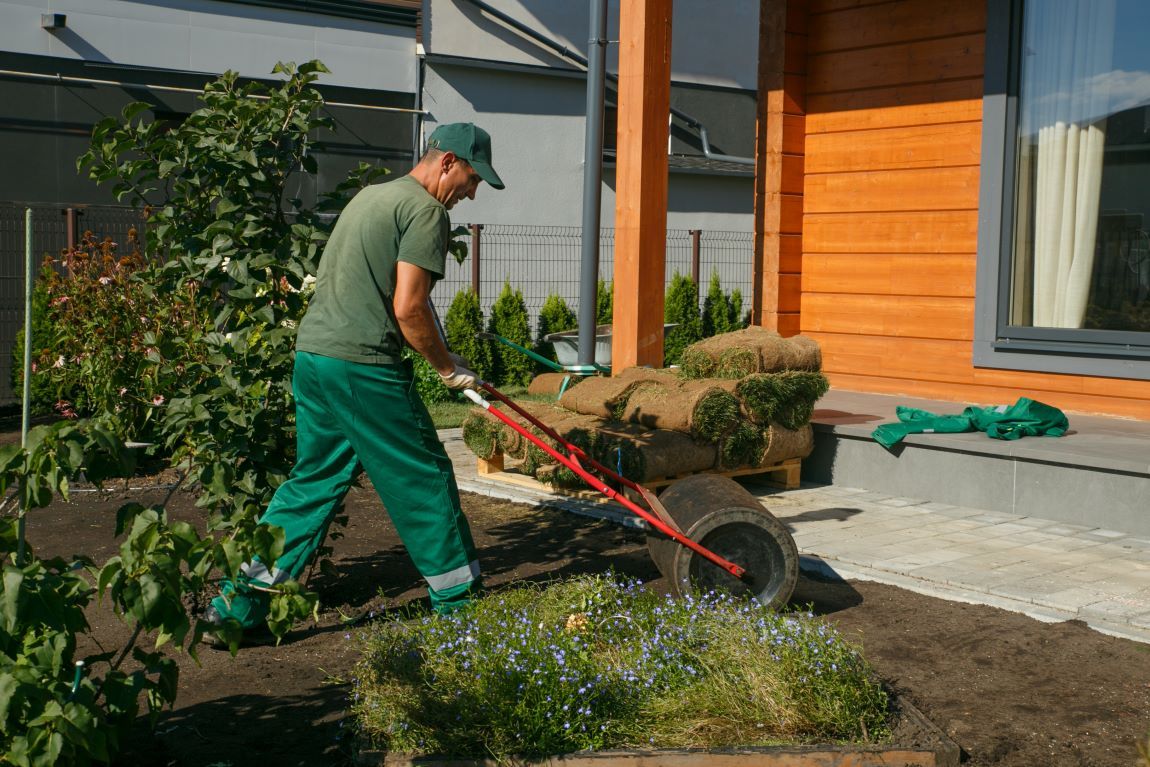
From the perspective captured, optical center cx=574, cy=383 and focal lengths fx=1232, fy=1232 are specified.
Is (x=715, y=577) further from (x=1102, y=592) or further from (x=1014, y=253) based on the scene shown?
(x=1014, y=253)

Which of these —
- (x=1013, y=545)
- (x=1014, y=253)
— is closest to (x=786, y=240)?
(x=1014, y=253)

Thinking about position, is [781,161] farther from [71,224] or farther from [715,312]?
[715,312]

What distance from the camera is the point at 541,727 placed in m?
3.52

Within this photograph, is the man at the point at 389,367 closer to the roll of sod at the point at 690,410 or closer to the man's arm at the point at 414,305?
the man's arm at the point at 414,305

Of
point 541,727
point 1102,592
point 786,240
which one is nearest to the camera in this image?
point 541,727

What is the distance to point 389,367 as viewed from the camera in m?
4.52

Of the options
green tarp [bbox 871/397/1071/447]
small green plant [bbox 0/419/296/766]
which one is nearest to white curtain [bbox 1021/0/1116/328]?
green tarp [bbox 871/397/1071/447]

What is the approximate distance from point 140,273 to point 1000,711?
381 centimetres

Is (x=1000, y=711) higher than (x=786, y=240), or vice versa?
(x=786, y=240)

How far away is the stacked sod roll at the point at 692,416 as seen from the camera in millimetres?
7344

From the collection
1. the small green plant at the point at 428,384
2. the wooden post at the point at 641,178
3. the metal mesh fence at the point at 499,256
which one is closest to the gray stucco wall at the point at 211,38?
the metal mesh fence at the point at 499,256

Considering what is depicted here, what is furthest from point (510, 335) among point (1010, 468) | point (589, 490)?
point (1010, 468)

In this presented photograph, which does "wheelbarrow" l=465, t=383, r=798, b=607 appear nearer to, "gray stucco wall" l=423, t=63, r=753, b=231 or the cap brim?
the cap brim

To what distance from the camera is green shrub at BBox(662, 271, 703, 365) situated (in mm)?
17922
